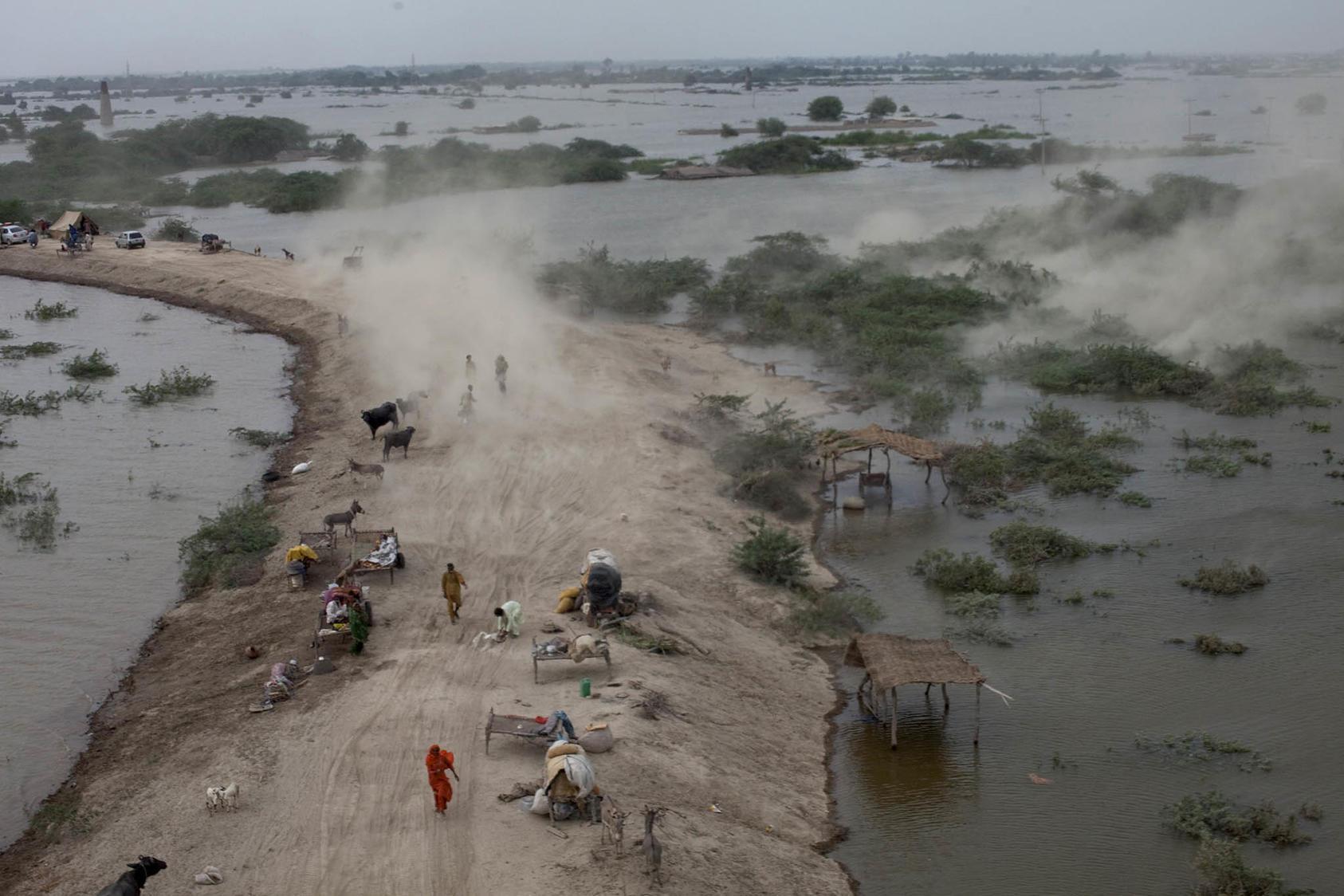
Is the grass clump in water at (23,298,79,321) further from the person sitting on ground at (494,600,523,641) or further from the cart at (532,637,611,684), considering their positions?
the cart at (532,637,611,684)

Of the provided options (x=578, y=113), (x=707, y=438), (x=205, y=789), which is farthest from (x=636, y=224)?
(x=578, y=113)

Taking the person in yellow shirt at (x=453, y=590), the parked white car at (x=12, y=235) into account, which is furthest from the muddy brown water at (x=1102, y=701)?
the parked white car at (x=12, y=235)

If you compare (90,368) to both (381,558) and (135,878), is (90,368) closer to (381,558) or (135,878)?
(381,558)

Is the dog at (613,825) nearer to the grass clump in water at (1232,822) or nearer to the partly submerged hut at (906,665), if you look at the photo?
the partly submerged hut at (906,665)

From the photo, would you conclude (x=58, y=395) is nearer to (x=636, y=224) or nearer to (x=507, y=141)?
(x=636, y=224)

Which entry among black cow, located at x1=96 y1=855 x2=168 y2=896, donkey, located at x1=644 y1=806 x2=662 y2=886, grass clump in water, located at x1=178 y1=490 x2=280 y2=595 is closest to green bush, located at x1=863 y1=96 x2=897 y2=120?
grass clump in water, located at x1=178 y1=490 x2=280 y2=595
